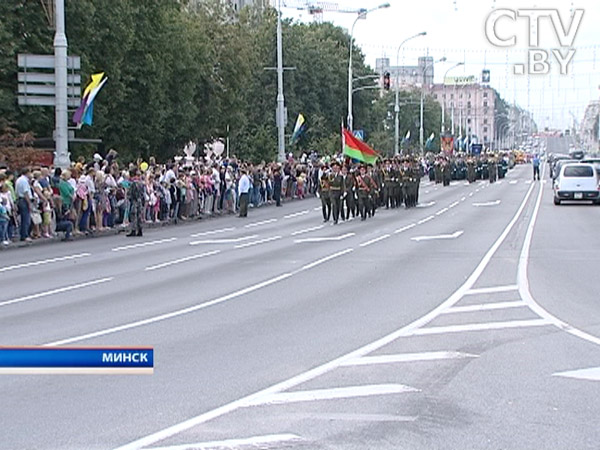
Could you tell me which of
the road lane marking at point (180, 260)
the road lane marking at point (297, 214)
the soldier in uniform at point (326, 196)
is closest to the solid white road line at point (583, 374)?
the road lane marking at point (180, 260)

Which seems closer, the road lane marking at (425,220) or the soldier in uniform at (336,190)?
the road lane marking at (425,220)

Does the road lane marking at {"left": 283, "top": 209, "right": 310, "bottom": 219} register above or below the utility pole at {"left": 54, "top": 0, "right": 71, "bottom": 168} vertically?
below

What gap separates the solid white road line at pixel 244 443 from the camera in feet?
24.8

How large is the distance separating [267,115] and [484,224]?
162 ft

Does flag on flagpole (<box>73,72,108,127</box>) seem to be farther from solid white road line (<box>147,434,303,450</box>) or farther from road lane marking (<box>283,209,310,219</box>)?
solid white road line (<box>147,434,303,450</box>)

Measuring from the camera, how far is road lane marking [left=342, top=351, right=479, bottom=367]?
1075cm

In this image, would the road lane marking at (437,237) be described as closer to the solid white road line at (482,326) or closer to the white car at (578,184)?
the solid white road line at (482,326)

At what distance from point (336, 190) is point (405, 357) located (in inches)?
958

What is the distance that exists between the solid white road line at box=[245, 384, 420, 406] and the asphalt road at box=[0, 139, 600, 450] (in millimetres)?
27

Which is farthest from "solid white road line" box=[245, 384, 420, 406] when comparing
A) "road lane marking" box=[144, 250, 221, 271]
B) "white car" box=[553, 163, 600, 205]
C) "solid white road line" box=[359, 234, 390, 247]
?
"white car" box=[553, 163, 600, 205]

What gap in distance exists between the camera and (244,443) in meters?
7.68

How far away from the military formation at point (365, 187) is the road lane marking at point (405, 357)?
2384 cm

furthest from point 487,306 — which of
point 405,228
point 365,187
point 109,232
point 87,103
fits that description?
point 365,187

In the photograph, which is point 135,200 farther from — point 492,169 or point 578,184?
point 492,169
